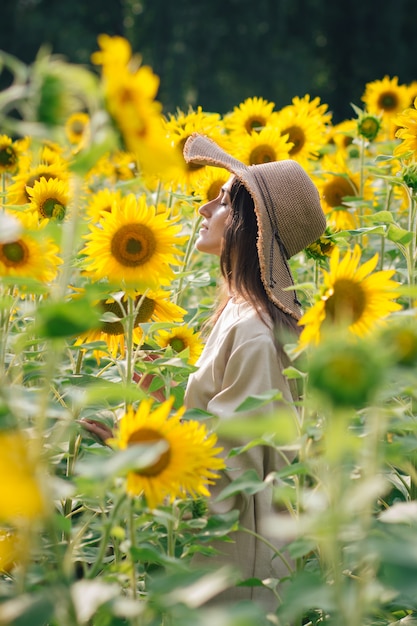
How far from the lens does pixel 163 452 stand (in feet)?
3.37

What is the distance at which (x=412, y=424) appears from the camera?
3.43ft

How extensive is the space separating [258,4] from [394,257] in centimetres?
1528

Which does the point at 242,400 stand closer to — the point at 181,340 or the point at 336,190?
the point at 181,340

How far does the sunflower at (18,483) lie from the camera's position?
0.73 m

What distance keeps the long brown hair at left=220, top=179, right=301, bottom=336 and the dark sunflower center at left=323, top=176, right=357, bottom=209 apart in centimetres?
83

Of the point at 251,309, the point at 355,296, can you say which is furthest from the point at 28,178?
the point at 355,296

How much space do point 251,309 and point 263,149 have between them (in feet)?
2.65

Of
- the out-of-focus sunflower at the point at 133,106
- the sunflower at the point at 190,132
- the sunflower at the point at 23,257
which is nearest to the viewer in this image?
the out-of-focus sunflower at the point at 133,106

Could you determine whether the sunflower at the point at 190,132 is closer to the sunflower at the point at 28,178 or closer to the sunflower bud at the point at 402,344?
the sunflower at the point at 28,178

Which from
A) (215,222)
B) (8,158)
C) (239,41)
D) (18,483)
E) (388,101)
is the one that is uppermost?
(239,41)

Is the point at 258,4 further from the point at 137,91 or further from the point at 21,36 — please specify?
the point at 137,91

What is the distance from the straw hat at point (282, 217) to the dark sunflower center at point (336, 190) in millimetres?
829

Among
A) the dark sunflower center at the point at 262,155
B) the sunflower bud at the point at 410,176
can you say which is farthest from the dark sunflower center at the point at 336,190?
the sunflower bud at the point at 410,176

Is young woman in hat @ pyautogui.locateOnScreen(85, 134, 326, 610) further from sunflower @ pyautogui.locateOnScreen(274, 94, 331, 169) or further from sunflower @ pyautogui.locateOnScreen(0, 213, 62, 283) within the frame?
sunflower @ pyautogui.locateOnScreen(274, 94, 331, 169)
